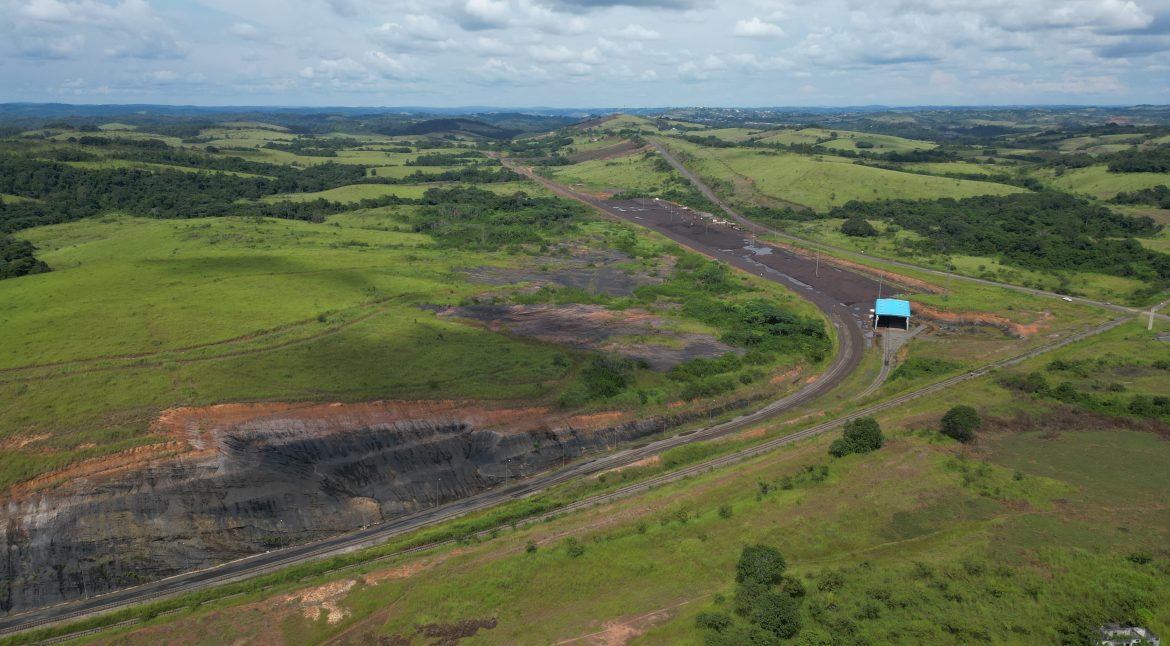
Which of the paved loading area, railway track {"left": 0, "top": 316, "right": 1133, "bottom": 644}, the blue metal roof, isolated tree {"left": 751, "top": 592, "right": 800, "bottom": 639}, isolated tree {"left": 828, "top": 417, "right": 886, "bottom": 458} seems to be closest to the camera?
isolated tree {"left": 751, "top": 592, "right": 800, "bottom": 639}

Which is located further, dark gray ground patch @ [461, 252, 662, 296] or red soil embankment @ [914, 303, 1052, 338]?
dark gray ground patch @ [461, 252, 662, 296]

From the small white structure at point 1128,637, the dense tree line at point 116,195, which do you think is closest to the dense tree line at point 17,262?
the dense tree line at point 116,195

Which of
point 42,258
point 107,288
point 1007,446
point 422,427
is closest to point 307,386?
point 422,427

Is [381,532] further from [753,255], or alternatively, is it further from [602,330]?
[753,255]

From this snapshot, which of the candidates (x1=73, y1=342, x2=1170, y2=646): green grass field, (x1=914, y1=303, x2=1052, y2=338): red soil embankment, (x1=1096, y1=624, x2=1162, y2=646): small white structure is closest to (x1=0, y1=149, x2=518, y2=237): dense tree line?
(x1=914, y1=303, x2=1052, y2=338): red soil embankment

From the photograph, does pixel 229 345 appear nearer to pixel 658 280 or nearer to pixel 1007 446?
pixel 658 280

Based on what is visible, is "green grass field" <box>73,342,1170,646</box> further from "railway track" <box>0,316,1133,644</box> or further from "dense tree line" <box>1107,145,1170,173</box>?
"dense tree line" <box>1107,145,1170,173</box>

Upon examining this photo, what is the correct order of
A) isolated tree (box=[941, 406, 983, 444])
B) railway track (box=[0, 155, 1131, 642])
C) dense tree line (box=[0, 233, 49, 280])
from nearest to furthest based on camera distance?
railway track (box=[0, 155, 1131, 642]) < isolated tree (box=[941, 406, 983, 444]) < dense tree line (box=[0, 233, 49, 280])
